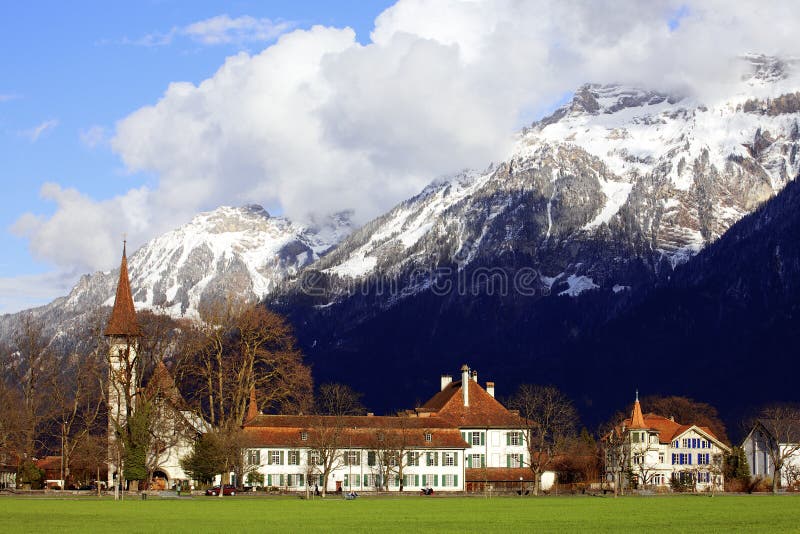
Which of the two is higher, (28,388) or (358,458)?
(28,388)

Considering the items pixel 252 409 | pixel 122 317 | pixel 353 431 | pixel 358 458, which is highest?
pixel 122 317

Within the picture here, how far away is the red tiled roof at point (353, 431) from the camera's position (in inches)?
4648

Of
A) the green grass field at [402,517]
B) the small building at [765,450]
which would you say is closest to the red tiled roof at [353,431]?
the green grass field at [402,517]

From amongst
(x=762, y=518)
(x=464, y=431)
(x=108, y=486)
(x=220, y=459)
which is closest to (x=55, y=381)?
(x=108, y=486)

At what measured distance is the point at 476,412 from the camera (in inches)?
5182

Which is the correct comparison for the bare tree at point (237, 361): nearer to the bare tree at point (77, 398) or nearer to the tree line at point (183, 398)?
the tree line at point (183, 398)

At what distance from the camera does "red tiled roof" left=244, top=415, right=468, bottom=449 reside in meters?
118

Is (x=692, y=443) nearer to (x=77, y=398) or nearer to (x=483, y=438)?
(x=483, y=438)

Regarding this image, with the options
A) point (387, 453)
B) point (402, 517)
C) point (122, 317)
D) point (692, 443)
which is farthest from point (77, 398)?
point (692, 443)

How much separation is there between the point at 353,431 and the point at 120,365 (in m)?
24.6

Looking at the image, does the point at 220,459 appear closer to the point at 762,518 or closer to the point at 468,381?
the point at 468,381

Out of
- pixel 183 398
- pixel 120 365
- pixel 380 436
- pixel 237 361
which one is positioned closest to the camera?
pixel 120 365

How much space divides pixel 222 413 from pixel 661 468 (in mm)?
61201

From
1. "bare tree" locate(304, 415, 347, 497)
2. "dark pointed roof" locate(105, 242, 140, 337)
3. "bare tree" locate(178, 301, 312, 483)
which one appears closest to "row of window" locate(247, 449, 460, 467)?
"bare tree" locate(304, 415, 347, 497)
